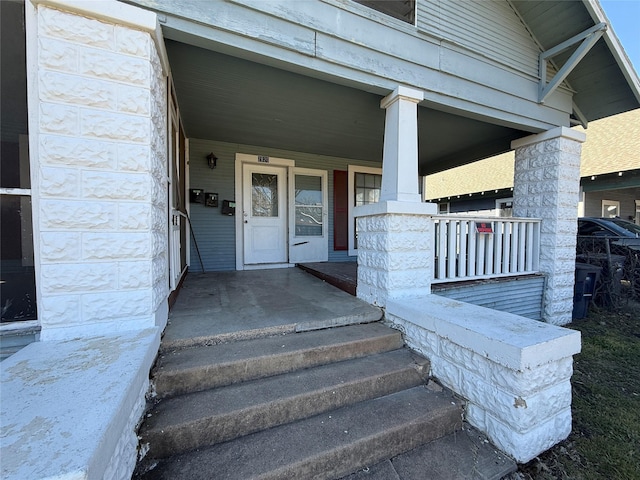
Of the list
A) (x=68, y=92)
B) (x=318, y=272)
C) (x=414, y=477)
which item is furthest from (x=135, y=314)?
(x=318, y=272)

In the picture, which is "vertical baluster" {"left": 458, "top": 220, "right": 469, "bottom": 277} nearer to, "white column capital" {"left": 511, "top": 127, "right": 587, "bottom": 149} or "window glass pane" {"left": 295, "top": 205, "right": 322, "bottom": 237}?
"white column capital" {"left": 511, "top": 127, "right": 587, "bottom": 149}

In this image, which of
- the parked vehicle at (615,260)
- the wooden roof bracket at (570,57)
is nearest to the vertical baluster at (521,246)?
the wooden roof bracket at (570,57)

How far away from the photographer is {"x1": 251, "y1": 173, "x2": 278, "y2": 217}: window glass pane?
5.12 meters

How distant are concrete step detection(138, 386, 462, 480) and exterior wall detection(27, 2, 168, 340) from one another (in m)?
0.94

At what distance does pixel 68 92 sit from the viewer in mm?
1615

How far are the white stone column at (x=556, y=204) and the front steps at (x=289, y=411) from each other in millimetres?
3233

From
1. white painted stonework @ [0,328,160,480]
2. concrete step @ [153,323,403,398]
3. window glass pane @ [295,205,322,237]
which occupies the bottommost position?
concrete step @ [153,323,403,398]

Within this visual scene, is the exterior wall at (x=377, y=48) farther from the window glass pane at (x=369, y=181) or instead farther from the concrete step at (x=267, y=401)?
the window glass pane at (x=369, y=181)

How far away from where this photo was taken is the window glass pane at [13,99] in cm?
163

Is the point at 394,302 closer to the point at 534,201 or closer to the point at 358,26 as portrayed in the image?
the point at 358,26

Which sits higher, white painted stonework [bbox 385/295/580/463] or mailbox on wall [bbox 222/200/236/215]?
mailbox on wall [bbox 222/200/236/215]

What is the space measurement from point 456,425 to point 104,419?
196 cm

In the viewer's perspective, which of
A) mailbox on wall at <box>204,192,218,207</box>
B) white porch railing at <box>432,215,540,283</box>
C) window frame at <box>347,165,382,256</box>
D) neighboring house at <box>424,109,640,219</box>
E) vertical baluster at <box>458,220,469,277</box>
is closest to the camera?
white porch railing at <box>432,215,540,283</box>

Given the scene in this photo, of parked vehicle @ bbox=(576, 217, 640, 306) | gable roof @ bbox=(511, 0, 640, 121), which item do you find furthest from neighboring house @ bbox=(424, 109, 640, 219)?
gable roof @ bbox=(511, 0, 640, 121)
